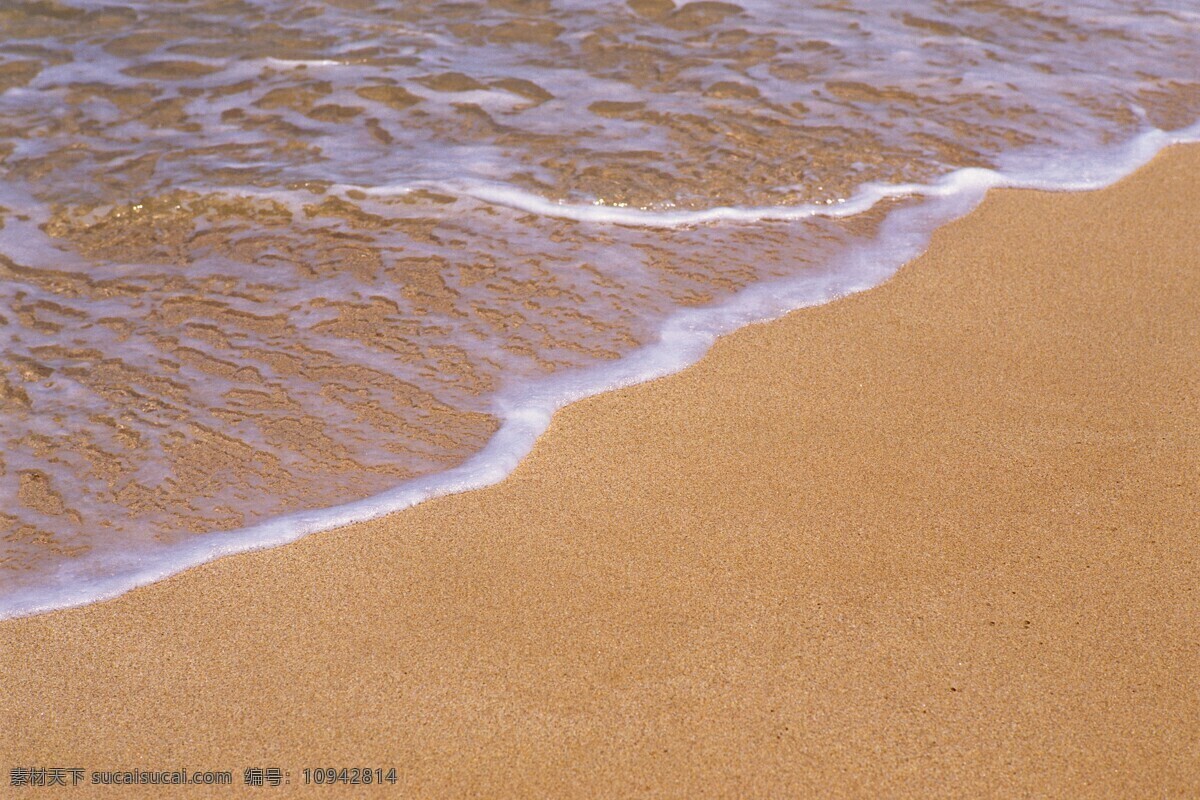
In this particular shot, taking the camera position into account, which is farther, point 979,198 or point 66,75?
point 66,75

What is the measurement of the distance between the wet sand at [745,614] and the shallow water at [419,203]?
21 centimetres

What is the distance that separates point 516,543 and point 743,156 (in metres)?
2.31

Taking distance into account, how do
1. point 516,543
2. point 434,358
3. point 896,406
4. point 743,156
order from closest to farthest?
point 516,543 < point 896,406 < point 434,358 < point 743,156

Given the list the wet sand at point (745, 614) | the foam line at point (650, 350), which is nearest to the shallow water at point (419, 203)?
the foam line at point (650, 350)

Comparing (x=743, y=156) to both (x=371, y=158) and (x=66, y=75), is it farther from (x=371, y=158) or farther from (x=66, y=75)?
(x=66, y=75)

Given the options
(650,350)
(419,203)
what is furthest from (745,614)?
(419,203)

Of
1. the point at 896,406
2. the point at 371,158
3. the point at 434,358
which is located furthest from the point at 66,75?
the point at 896,406

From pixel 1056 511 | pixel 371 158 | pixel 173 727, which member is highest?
pixel 371 158

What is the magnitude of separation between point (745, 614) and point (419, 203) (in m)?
2.27

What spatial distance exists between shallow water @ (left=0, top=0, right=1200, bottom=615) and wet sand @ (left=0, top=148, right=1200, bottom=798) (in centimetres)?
21

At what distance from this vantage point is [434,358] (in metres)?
3.13

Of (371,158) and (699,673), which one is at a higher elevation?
(371,158)

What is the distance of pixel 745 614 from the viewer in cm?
225

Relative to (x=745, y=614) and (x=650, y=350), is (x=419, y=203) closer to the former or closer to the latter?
(x=650, y=350)
